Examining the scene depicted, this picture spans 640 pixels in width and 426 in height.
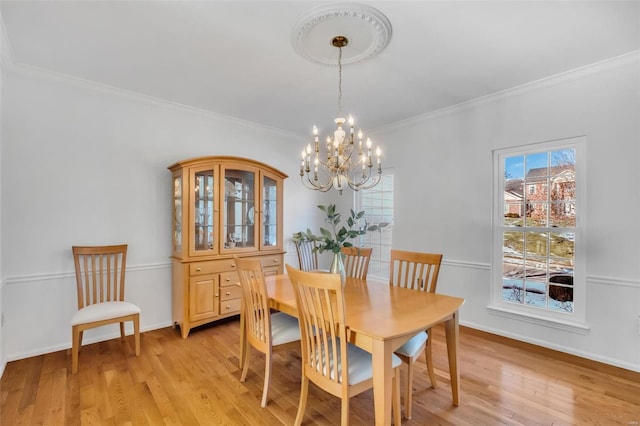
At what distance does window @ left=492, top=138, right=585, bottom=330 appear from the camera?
2830mm

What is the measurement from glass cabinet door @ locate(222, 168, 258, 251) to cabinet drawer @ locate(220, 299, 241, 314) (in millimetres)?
615

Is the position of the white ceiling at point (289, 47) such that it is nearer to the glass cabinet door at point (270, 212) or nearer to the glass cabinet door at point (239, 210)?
the glass cabinet door at point (239, 210)

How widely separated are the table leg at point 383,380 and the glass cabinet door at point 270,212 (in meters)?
2.59

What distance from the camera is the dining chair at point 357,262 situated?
2.86 m

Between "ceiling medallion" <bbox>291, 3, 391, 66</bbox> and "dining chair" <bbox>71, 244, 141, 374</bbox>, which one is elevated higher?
"ceiling medallion" <bbox>291, 3, 391, 66</bbox>

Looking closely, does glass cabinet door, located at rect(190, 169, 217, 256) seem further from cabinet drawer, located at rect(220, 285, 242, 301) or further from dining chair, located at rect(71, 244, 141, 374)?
dining chair, located at rect(71, 244, 141, 374)

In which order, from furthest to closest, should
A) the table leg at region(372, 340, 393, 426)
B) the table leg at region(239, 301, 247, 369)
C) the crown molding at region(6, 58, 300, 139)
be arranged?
the crown molding at region(6, 58, 300, 139) < the table leg at region(239, 301, 247, 369) < the table leg at region(372, 340, 393, 426)

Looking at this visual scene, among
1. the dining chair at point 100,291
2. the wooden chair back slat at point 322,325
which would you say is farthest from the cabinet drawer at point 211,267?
the wooden chair back slat at point 322,325

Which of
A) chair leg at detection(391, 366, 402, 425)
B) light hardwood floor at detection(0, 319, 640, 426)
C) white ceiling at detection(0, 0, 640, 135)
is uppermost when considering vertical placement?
white ceiling at detection(0, 0, 640, 135)

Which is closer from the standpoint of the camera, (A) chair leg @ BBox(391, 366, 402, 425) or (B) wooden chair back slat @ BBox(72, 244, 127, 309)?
(A) chair leg @ BBox(391, 366, 402, 425)

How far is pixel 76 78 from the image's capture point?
288 cm

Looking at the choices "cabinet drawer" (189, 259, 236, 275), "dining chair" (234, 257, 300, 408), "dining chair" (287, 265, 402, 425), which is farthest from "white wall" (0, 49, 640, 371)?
"dining chair" (287, 265, 402, 425)

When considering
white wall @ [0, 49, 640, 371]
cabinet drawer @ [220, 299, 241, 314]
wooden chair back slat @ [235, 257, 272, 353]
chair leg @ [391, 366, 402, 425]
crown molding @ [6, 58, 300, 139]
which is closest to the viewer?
chair leg @ [391, 366, 402, 425]

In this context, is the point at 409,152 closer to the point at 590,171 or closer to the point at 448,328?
the point at 590,171
